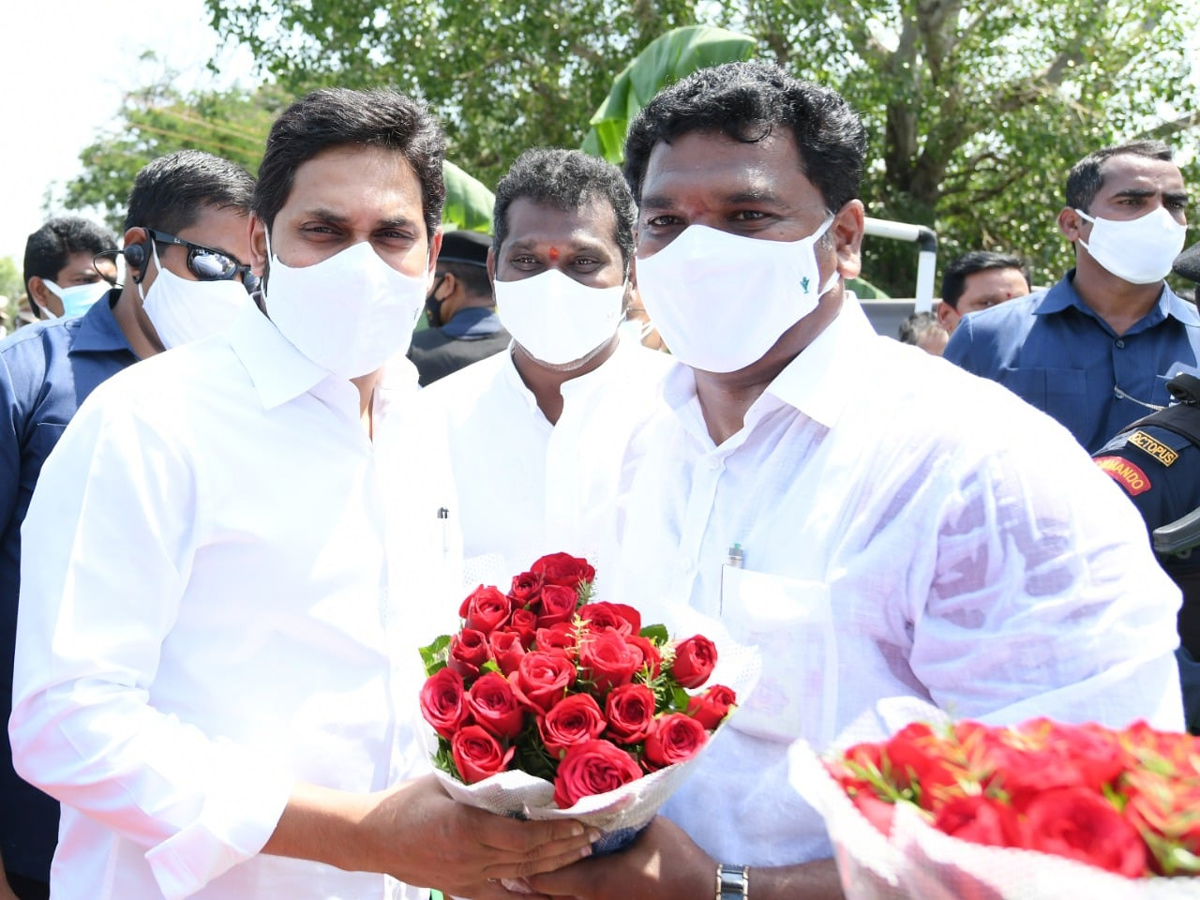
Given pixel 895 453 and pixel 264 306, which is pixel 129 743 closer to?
pixel 264 306

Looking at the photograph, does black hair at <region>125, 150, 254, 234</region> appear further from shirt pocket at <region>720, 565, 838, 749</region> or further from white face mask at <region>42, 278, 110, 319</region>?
white face mask at <region>42, 278, 110, 319</region>

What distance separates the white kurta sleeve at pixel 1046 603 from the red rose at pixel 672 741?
0.38 metres

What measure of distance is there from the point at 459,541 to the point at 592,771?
120 centimetres

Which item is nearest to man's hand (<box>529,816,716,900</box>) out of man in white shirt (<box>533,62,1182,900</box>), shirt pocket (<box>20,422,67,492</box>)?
man in white shirt (<box>533,62,1182,900</box>)

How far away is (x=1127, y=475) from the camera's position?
255 cm

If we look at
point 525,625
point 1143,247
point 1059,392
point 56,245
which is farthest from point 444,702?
point 56,245

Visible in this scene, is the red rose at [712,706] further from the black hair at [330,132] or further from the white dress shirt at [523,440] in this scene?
the black hair at [330,132]

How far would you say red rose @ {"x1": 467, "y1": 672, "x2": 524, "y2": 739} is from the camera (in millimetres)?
1590

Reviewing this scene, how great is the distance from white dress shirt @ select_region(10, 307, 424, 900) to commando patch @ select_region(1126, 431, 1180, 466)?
1.77m

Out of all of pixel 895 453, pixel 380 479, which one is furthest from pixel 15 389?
pixel 895 453

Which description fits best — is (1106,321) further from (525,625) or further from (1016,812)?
(1016,812)

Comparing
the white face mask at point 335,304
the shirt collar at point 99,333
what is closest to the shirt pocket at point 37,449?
the shirt collar at point 99,333

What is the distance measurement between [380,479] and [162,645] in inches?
21.3

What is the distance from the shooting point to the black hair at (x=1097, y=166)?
16.1 feet
